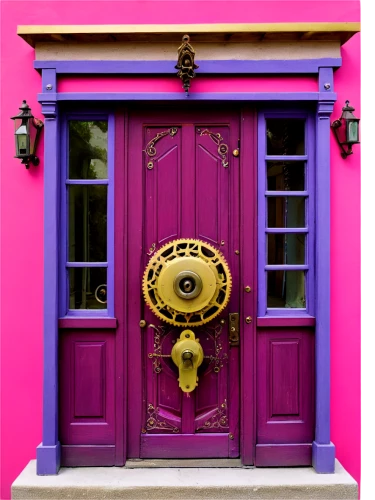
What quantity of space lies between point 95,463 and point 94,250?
5.89 feet

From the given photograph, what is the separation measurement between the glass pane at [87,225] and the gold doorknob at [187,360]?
3.26ft

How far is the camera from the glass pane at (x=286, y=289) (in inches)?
159

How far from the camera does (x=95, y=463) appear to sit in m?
3.92

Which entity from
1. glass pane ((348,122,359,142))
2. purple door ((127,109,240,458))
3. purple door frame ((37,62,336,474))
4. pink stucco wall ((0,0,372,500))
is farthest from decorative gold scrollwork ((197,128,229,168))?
glass pane ((348,122,359,142))

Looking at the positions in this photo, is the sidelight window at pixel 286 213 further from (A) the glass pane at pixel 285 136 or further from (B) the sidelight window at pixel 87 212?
(B) the sidelight window at pixel 87 212

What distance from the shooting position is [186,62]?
3.67 m

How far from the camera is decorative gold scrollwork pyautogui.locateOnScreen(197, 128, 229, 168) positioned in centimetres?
402

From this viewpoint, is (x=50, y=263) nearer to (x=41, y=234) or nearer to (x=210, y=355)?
(x=41, y=234)

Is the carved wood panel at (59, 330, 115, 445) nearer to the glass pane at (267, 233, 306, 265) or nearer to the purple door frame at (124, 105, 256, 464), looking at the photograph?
the purple door frame at (124, 105, 256, 464)

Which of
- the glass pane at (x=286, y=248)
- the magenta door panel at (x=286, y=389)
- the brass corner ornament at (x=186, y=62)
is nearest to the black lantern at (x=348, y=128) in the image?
the glass pane at (x=286, y=248)

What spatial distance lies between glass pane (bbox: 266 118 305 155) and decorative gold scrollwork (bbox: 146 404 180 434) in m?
2.43

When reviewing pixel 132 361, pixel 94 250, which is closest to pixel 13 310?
pixel 94 250

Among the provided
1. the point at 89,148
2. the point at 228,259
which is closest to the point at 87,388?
the point at 228,259

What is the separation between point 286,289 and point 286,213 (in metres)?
0.66
